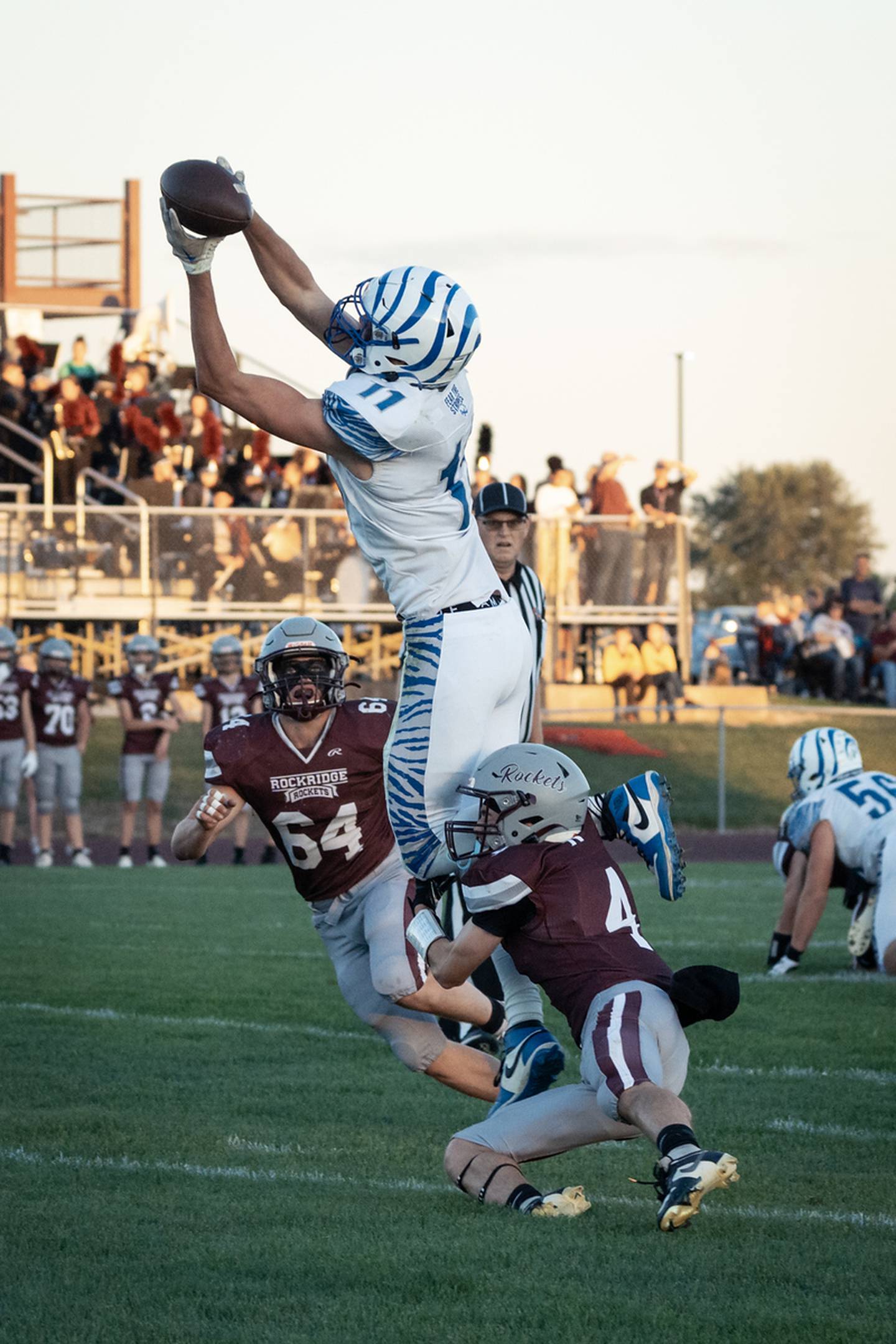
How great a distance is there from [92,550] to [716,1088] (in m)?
13.7

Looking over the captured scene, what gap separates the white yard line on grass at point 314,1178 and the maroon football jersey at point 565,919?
1.75 feet

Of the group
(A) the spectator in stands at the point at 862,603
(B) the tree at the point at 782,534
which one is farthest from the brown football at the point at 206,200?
(B) the tree at the point at 782,534

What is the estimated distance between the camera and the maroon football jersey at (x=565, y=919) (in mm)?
4305

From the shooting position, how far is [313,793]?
5793mm

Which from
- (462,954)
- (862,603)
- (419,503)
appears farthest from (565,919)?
(862,603)

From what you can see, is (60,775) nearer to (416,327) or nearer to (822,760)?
(822,760)

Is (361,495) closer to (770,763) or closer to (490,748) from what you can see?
(490,748)

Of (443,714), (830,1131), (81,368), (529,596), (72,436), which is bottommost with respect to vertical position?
(830,1131)

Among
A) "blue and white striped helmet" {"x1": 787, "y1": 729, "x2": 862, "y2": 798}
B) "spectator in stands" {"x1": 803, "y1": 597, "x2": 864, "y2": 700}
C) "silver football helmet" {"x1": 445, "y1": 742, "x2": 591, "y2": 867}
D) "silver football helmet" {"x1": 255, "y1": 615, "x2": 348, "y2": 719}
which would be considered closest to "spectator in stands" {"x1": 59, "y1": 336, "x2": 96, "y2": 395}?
"spectator in stands" {"x1": 803, "y1": 597, "x2": 864, "y2": 700}

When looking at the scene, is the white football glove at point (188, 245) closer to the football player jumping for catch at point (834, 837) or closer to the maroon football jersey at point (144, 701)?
the football player jumping for catch at point (834, 837)

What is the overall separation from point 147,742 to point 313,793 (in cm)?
977

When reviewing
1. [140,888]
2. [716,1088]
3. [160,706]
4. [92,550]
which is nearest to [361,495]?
[716,1088]

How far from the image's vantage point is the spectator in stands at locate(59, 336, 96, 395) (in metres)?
21.9

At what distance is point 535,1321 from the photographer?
134 inches
